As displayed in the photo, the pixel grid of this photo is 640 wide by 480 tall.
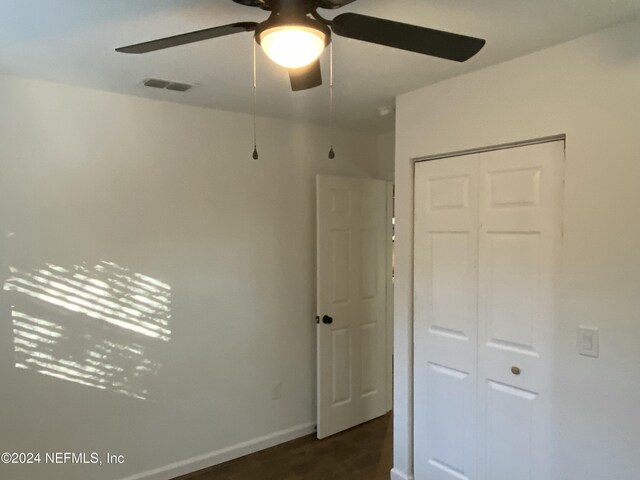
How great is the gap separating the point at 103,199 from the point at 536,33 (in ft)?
7.79

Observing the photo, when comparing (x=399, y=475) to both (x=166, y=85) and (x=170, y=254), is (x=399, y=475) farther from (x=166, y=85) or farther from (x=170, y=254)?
(x=166, y=85)

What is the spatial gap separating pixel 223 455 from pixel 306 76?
8.54 ft

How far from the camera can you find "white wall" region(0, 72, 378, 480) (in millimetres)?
2410

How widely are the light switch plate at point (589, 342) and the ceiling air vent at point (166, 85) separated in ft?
7.64

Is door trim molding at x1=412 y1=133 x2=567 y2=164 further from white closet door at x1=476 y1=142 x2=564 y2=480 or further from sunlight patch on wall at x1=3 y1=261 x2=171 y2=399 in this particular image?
sunlight patch on wall at x1=3 y1=261 x2=171 y2=399

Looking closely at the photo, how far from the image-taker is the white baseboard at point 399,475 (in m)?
2.70

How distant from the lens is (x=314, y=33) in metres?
1.23

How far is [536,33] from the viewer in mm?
1838

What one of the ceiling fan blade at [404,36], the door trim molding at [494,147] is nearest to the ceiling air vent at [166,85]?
the door trim molding at [494,147]

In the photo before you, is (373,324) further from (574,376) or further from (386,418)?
(574,376)

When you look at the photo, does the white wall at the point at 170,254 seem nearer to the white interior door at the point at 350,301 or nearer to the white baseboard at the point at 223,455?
the white baseboard at the point at 223,455

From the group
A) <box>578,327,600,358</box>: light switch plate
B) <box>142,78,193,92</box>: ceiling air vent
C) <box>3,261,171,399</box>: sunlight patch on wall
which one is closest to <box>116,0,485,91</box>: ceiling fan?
<box>142,78,193,92</box>: ceiling air vent

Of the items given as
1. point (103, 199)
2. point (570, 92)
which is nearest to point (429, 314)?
point (570, 92)

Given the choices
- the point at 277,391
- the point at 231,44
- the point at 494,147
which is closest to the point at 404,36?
the point at 231,44
